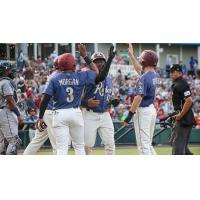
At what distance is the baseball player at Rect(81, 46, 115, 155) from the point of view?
28.4ft

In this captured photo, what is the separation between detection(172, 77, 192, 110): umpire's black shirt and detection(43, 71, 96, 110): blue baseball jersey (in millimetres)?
1722

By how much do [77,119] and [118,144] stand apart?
576cm

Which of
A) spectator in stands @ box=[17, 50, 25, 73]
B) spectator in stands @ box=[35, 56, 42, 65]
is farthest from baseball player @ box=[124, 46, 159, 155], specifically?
spectator in stands @ box=[35, 56, 42, 65]

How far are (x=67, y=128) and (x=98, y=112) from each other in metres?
0.82

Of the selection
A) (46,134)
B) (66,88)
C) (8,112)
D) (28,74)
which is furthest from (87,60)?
(28,74)

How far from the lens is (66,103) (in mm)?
8047

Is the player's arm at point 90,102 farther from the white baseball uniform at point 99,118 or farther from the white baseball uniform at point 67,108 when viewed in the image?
the white baseball uniform at point 67,108

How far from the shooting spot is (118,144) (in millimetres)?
13664

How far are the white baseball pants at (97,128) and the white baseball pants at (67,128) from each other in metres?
0.57

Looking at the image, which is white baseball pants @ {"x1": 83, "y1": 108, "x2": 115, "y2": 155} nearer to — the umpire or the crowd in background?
the umpire

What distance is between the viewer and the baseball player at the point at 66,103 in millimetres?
7949

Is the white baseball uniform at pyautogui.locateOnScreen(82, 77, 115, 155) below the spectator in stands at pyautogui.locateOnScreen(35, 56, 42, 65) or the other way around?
below
